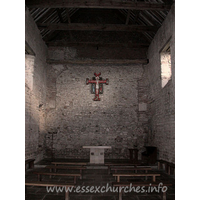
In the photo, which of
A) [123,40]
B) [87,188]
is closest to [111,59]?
[123,40]

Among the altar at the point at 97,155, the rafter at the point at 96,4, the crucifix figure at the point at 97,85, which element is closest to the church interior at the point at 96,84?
the crucifix figure at the point at 97,85

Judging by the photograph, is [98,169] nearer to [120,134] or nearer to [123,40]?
[120,134]

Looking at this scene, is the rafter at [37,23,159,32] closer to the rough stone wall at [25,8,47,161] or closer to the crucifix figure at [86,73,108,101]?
the rough stone wall at [25,8,47,161]

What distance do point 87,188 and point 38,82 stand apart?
5.33 meters

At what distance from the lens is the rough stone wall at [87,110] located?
9.54 m

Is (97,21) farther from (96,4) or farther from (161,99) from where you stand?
A: (161,99)

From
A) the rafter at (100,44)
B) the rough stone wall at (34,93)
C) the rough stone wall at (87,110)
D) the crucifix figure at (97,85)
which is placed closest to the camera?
the rough stone wall at (34,93)

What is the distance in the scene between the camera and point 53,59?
10.1 metres

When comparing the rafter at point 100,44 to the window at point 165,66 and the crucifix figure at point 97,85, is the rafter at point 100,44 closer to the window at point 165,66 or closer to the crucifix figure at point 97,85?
the crucifix figure at point 97,85

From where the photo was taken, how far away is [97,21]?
10.3 meters

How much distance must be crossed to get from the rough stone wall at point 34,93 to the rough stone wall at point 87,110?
23.2 inches

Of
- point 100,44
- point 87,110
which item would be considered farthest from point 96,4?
point 87,110

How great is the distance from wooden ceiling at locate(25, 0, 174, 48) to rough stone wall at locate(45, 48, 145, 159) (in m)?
0.87
